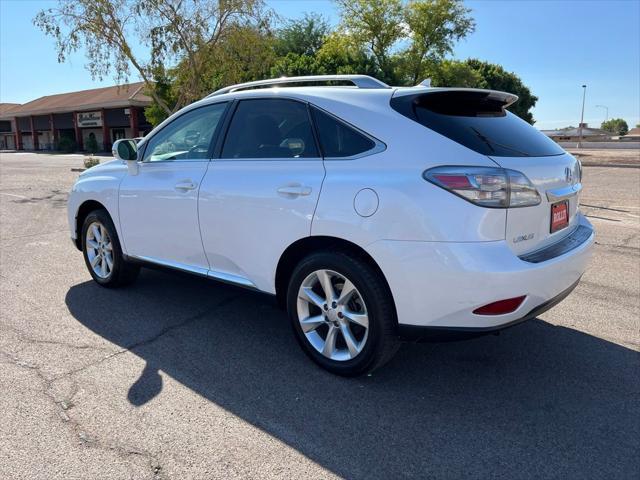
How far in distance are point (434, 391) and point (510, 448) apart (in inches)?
25.1

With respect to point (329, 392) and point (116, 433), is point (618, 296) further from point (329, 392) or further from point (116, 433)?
point (116, 433)

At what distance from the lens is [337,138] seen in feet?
10.6

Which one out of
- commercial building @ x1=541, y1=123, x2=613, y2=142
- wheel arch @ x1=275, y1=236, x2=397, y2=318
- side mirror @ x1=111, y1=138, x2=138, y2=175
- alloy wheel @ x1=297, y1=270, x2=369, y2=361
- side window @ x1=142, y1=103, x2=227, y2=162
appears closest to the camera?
wheel arch @ x1=275, y1=236, x2=397, y2=318

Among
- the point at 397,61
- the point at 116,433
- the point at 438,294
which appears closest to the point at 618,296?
the point at 438,294

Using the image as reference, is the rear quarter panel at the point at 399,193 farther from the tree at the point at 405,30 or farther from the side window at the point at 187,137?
the tree at the point at 405,30

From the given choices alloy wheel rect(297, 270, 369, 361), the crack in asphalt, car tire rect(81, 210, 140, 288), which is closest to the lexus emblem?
alloy wheel rect(297, 270, 369, 361)

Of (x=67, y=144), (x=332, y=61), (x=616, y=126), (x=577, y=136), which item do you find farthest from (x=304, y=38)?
(x=616, y=126)

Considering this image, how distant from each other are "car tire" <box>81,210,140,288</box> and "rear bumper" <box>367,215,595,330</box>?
115 inches

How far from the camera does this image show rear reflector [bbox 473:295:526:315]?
2736 mm

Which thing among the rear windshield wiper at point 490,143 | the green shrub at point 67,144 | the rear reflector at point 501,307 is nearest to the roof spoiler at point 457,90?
the rear windshield wiper at point 490,143

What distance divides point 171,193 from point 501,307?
8.65 feet

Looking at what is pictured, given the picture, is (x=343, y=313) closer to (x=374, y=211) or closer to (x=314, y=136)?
(x=374, y=211)

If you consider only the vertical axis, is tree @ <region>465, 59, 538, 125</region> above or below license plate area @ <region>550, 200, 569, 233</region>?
above

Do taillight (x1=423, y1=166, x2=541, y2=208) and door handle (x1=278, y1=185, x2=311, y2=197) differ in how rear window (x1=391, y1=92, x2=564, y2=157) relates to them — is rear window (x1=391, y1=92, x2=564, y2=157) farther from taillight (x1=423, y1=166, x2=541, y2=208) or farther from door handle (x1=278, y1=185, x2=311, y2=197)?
door handle (x1=278, y1=185, x2=311, y2=197)
